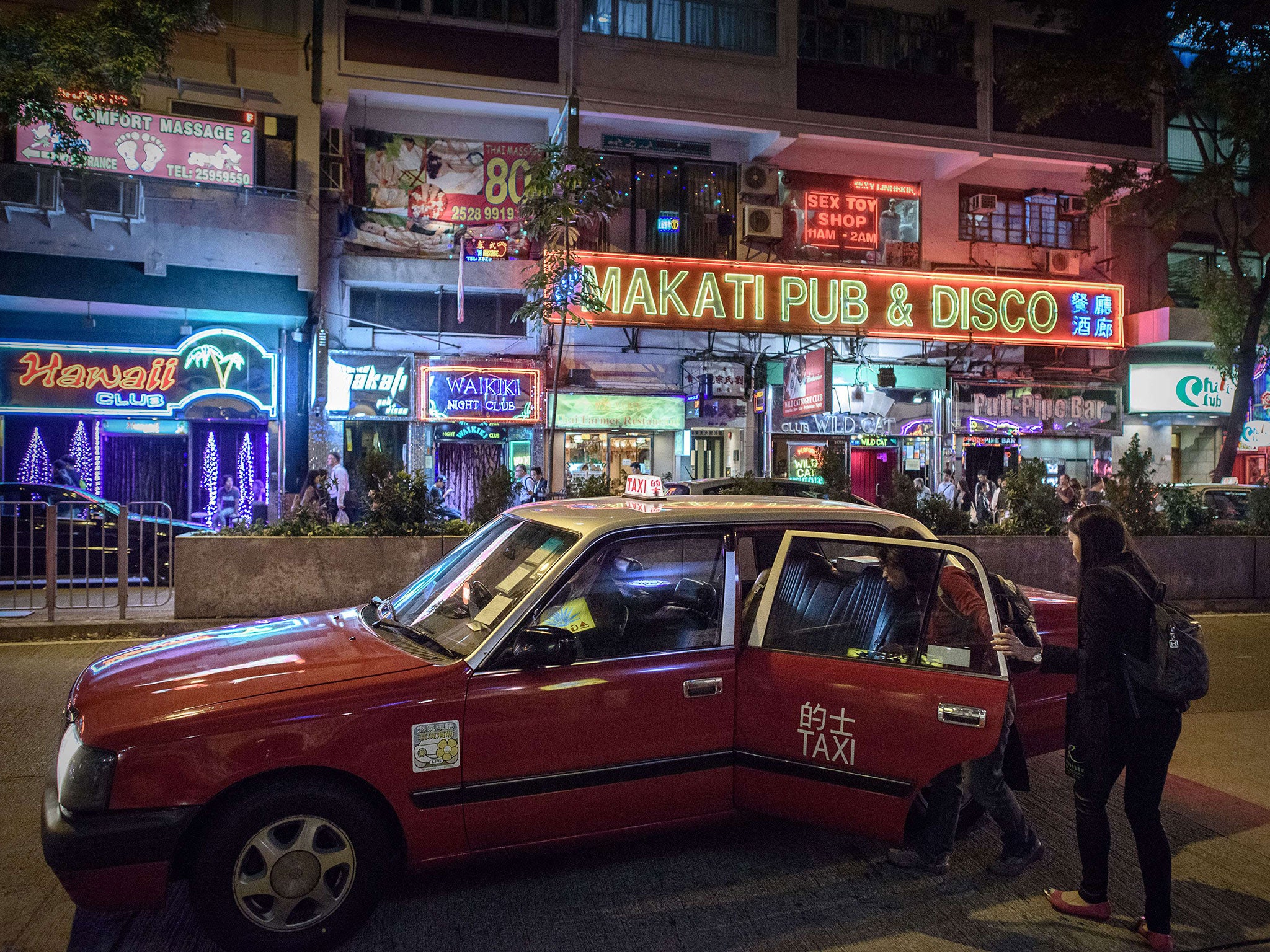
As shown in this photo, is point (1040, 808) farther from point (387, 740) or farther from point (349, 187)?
point (349, 187)

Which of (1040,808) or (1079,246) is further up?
(1079,246)

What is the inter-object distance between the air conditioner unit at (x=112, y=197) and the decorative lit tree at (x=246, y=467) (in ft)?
14.2

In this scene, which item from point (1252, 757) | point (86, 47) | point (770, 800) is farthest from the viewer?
point (86, 47)

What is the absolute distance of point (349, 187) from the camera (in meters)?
16.4

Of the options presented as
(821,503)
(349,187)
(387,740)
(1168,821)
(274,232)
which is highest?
(349,187)

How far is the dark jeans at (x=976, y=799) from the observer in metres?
3.56

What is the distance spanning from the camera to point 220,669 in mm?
3268

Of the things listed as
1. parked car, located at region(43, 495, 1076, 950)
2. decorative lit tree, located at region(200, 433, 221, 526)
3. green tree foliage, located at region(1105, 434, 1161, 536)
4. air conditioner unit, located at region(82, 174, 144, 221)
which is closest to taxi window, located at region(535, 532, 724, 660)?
parked car, located at region(43, 495, 1076, 950)

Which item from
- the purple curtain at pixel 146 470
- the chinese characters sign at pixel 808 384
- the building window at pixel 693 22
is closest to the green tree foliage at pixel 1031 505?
the chinese characters sign at pixel 808 384

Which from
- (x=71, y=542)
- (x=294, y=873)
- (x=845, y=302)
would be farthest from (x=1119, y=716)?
(x=845, y=302)

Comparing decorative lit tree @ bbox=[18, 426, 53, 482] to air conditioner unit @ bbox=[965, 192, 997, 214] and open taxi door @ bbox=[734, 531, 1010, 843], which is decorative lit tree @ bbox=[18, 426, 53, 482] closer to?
open taxi door @ bbox=[734, 531, 1010, 843]

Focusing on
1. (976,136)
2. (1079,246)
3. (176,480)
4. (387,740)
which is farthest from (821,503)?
(1079,246)

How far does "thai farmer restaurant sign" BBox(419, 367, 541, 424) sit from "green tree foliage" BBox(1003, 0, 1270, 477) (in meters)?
11.3

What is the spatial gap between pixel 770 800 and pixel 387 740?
5.17 feet
